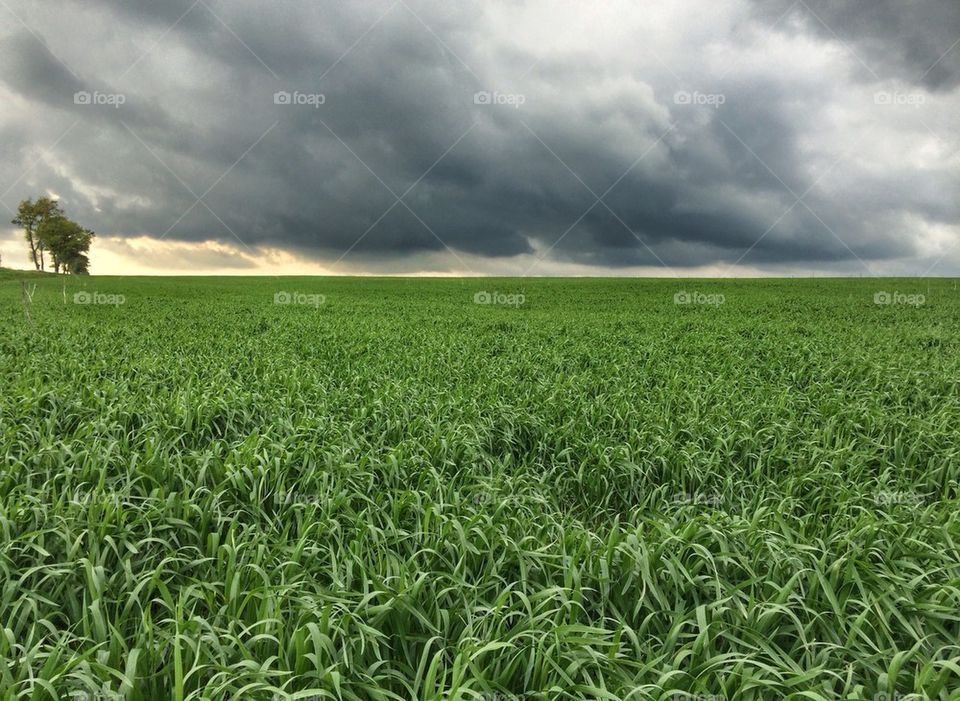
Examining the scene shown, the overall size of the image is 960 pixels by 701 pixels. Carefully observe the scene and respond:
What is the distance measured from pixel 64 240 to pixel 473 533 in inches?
3105

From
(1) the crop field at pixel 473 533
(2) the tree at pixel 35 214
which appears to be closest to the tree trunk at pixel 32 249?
(2) the tree at pixel 35 214

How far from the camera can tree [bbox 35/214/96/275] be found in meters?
60.7

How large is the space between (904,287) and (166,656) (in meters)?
50.7

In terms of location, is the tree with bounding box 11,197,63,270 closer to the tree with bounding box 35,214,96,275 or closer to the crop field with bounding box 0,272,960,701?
the tree with bounding box 35,214,96,275

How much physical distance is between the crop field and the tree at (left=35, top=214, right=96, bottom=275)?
68130 mm

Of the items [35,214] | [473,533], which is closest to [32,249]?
[35,214]

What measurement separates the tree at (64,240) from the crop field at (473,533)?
224ft

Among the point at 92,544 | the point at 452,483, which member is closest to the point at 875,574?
the point at 452,483

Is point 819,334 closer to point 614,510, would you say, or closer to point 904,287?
point 614,510

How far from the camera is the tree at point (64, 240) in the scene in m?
60.7

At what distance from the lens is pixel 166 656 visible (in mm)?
2600

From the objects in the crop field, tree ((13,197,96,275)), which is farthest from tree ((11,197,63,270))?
the crop field

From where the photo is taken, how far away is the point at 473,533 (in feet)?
12.5

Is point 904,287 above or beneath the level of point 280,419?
above
